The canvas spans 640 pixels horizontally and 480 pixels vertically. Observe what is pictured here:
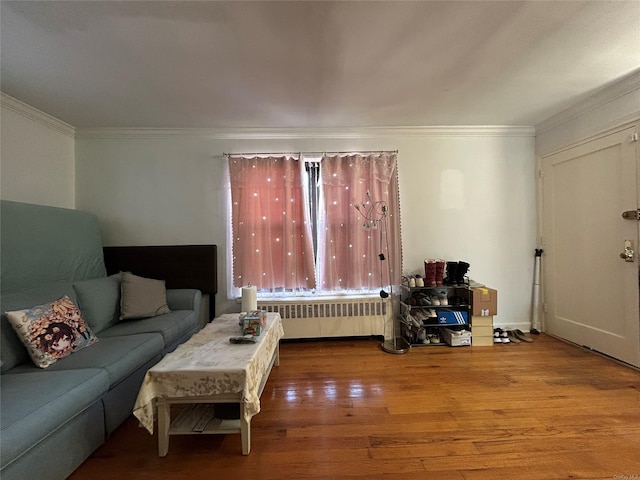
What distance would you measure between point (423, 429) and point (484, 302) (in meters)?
1.75

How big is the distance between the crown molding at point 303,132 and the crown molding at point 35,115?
13cm

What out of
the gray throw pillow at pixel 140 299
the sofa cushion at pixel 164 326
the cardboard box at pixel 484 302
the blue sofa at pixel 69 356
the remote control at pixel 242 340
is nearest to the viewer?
the blue sofa at pixel 69 356

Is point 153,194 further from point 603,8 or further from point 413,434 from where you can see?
point 603,8

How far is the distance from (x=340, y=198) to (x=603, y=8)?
229 cm

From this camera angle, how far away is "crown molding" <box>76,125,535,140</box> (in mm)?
3160

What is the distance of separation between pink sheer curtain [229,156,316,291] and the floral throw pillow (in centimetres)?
144

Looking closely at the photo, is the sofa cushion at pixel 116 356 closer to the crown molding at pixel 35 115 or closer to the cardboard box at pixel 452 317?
the crown molding at pixel 35 115

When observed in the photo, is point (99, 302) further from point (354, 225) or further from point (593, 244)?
point (593, 244)

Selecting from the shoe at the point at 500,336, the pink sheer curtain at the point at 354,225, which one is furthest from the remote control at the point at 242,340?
the shoe at the point at 500,336

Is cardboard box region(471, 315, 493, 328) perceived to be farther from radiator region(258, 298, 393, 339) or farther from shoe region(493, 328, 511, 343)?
radiator region(258, 298, 393, 339)

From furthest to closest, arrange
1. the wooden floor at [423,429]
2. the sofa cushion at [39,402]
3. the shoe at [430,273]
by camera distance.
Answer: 1. the shoe at [430,273]
2. the wooden floor at [423,429]
3. the sofa cushion at [39,402]

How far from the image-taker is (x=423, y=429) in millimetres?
1711

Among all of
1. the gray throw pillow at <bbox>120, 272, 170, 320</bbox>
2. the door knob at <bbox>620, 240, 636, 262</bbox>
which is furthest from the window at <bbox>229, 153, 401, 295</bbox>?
the door knob at <bbox>620, 240, 636, 262</bbox>

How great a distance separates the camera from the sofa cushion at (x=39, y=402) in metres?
1.13
